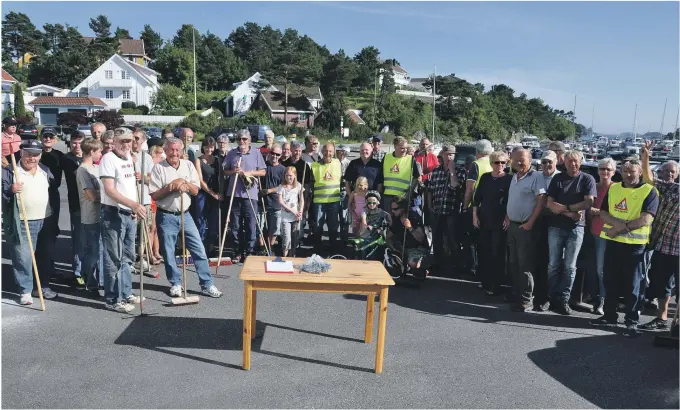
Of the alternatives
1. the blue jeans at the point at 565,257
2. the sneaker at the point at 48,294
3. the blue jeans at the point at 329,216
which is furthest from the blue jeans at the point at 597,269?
the sneaker at the point at 48,294

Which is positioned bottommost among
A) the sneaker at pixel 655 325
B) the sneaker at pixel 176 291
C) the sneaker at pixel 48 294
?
the sneaker at pixel 48 294

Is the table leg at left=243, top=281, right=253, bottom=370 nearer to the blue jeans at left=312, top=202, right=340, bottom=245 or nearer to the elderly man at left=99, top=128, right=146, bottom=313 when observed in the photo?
the elderly man at left=99, top=128, right=146, bottom=313

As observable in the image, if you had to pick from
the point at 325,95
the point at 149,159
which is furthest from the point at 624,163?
the point at 325,95

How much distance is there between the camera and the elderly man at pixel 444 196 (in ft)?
26.2

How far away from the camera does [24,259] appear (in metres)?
6.05

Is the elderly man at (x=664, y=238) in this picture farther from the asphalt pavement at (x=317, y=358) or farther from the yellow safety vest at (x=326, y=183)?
the yellow safety vest at (x=326, y=183)

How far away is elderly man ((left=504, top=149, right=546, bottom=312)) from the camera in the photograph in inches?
253

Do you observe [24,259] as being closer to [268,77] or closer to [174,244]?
[174,244]

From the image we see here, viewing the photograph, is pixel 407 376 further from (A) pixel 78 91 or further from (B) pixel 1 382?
(A) pixel 78 91

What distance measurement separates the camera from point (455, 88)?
261 ft

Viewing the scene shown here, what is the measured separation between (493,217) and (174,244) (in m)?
4.01

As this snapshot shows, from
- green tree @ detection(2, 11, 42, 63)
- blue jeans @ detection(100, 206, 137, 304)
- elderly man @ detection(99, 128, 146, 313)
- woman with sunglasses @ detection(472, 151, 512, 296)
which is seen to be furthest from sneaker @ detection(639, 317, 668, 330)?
green tree @ detection(2, 11, 42, 63)

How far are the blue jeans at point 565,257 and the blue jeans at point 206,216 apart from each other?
5013mm

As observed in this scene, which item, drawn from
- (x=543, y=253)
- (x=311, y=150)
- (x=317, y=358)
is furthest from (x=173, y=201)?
(x=543, y=253)
